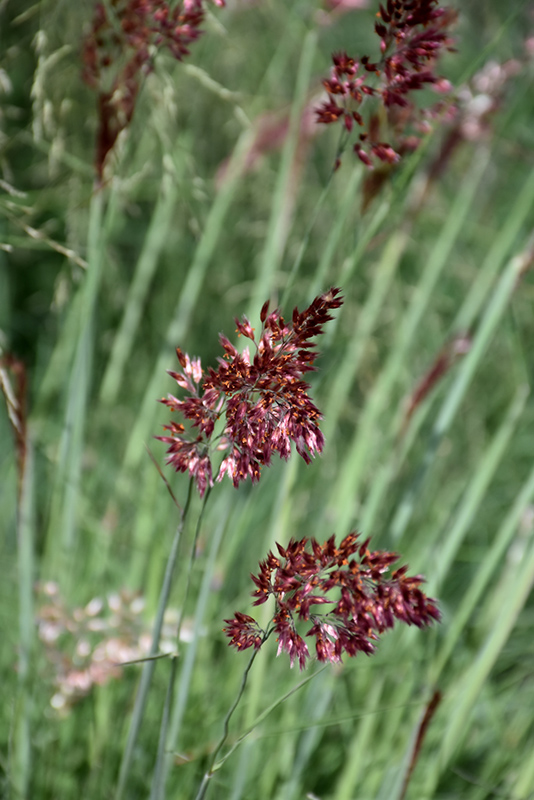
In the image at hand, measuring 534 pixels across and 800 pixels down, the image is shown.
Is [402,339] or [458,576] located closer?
[402,339]

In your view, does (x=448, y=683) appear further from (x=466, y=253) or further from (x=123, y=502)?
(x=466, y=253)

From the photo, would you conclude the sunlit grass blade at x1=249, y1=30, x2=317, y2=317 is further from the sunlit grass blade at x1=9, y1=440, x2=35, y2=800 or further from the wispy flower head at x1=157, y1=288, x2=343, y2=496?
the wispy flower head at x1=157, y1=288, x2=343, y2=496

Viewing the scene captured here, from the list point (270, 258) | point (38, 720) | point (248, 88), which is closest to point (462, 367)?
point (270, 258)

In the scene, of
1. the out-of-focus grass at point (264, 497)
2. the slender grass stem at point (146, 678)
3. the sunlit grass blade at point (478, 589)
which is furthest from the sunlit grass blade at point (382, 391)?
the slender grass stem at point (146, 678)

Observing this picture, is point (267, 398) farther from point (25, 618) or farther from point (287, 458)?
point (25, 618)

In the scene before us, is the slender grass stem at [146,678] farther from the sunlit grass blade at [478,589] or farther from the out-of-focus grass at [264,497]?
the sunlit grass blade at [478,589]

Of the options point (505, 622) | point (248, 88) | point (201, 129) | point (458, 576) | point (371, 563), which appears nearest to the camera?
point (371, 563)

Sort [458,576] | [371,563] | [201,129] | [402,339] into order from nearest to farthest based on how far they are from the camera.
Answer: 1. [371,563]
2. [402,339]
3. [458,576]
4. [201,129]

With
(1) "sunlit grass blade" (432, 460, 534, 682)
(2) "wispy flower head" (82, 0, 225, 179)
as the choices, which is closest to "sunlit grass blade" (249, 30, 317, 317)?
(2) "wispy flower head" (82, 0, 225, 179)
